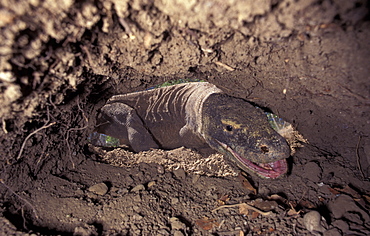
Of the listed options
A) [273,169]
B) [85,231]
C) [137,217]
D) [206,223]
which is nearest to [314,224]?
[206,223]

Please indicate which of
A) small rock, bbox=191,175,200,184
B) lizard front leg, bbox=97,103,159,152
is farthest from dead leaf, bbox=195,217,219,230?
lizard front leg, bbox=97,103,159,152

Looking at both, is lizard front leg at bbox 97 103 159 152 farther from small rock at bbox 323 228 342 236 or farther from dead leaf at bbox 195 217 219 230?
small rock at bbox 323 228 342 236

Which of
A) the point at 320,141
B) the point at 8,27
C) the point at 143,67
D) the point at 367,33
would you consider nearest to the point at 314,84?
the point at 367,33

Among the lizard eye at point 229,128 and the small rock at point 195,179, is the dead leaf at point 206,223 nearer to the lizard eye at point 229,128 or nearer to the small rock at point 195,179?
the small rock at point 195,179

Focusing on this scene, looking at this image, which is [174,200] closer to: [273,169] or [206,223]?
[206,223]

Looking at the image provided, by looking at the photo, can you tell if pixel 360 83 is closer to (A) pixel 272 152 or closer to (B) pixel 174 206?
(A) pixel 272 152

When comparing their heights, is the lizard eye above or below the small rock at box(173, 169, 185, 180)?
above
